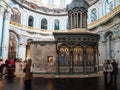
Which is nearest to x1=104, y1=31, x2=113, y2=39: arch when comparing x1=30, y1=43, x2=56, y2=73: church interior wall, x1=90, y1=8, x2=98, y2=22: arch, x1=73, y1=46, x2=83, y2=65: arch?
x1=90, y1=8, x2=98, y2=22: arch

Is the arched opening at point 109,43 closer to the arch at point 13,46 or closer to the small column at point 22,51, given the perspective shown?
the small column at point 22,51

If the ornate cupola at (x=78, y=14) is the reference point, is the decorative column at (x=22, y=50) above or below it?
below

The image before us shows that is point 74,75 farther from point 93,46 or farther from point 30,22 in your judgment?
point 30,22

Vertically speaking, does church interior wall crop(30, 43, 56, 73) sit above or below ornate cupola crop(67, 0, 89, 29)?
below

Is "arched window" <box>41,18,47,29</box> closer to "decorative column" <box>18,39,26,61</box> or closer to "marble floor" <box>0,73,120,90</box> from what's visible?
"decorative column" <box>18,39,26,61</box>

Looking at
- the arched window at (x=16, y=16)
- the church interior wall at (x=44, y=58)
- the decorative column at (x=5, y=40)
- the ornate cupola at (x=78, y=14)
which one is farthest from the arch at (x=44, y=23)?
the church interior wall at (x=44, y=58)

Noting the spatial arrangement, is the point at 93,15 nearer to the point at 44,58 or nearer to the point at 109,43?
the point at 109,43

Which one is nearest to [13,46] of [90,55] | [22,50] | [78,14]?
[22,50]

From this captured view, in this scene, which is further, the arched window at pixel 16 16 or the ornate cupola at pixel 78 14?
the arched window at pixel 16 16

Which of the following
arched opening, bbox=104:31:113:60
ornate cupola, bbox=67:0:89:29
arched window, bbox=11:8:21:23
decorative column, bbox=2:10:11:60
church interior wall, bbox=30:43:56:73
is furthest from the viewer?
arched window, bbox=11:8:21:23

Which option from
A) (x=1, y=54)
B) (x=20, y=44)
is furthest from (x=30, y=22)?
(x=1, y=54)

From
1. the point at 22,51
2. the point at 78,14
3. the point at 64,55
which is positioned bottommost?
the point at 64,55

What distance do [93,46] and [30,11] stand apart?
61.0 feet

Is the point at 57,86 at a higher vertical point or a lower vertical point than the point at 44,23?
lower
